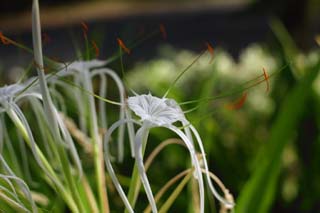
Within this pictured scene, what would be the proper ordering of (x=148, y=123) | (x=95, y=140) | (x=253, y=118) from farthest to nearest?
(x=253, y=118)
(x=95, y=140)
(x=148, y=123)

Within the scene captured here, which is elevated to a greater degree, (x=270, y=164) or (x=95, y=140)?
(x=95, y=140)

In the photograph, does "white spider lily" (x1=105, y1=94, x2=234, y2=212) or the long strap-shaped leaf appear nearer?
"white spider lily" (x1=105, y1=94, x2=234, y2=212)

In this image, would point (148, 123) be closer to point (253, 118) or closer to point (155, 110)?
point (155, 110)

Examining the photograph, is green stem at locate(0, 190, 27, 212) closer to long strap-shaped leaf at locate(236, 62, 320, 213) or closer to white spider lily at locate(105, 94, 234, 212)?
white spider lily at locate(105, 94, 234, 212)

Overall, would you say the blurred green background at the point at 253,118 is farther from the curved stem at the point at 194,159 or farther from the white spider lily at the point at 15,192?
the white spider lily at the point at 15,192

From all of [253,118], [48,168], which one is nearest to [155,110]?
[48,168]

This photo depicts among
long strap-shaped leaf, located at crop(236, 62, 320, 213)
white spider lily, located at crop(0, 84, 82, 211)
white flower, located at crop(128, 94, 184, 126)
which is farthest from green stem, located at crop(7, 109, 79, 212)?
long strap-shaped leaf, located at crop(236, 62, 320, 213)

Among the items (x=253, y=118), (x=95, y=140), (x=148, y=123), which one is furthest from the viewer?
(x=253, y=118)

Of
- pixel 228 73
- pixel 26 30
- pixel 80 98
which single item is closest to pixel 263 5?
pixel 228 73

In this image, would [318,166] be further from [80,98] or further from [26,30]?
[26,30]
